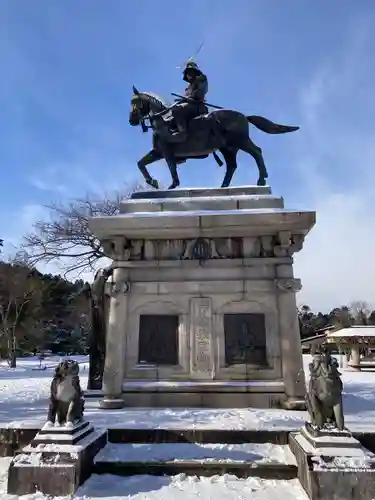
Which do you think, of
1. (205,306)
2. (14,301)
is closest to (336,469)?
(205,306)

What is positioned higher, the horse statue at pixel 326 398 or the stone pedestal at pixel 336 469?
the horse statue at pixel 326 398

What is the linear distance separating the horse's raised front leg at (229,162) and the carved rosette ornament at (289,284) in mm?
3097

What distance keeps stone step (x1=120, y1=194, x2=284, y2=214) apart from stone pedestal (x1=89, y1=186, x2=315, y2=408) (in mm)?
42

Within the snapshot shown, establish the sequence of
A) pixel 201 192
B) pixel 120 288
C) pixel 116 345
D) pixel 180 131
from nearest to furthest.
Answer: pixel 116 345
pixel 120 288
pixel 201 192
pixel 180 131

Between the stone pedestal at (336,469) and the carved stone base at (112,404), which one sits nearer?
the stone pedestal at (336,469)

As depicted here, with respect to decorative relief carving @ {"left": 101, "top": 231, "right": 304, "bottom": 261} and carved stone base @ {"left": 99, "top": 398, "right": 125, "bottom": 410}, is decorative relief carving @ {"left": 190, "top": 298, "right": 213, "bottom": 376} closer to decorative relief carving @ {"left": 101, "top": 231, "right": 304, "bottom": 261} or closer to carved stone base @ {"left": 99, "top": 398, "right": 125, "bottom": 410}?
decorative relief carving @ {"left": 101, "top": 231, "right": 304, "bottom": 261}

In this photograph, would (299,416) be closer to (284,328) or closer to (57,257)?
(284,328)

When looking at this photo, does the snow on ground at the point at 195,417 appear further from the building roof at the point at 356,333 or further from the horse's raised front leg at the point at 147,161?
the building roof at the point at 356,333

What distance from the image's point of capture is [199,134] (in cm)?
1014

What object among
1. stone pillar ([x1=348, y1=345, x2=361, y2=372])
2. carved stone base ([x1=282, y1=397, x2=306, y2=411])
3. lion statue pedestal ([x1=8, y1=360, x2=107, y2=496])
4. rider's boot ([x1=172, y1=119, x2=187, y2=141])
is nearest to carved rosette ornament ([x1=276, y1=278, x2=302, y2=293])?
carved stone base ([x1=282, y1=397, x2=306, y2=411])

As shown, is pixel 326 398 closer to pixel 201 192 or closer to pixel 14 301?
pixel 201 192

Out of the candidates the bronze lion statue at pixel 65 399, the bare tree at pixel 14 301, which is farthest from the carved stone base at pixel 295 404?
the bare tree at pixel 14 301

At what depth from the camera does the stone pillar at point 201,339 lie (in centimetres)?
824

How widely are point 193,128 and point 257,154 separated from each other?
1.61 m
